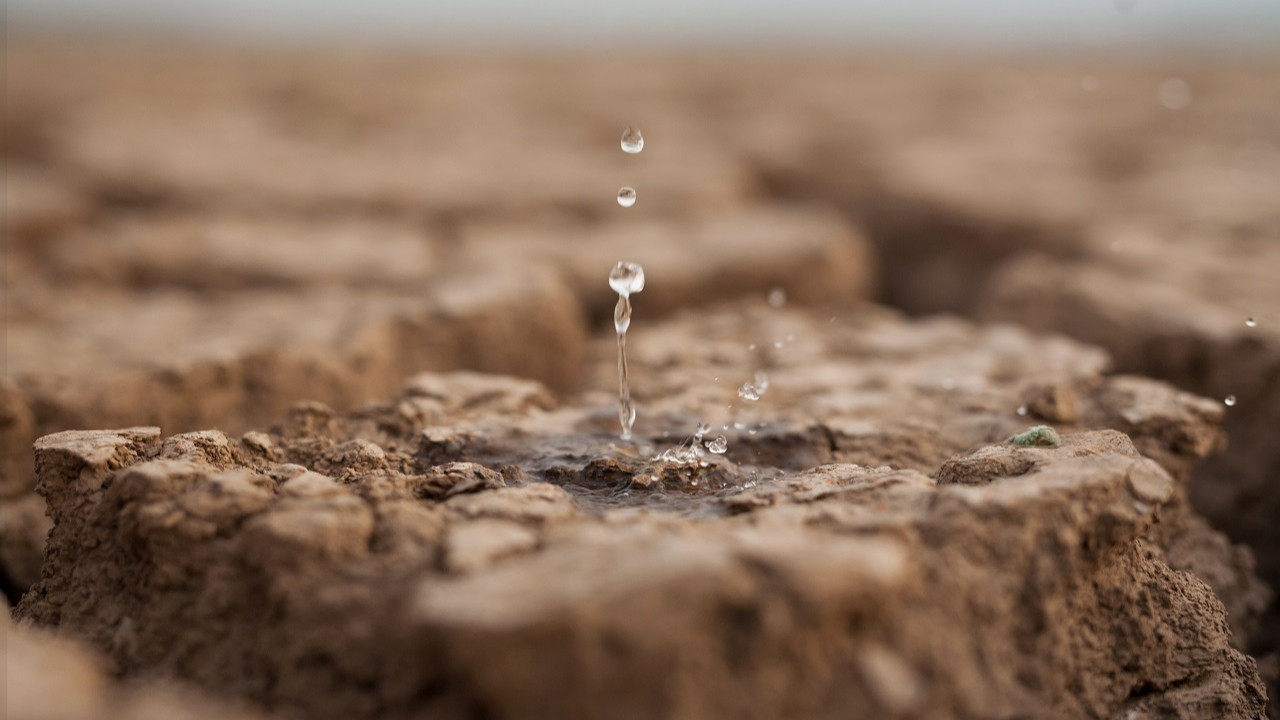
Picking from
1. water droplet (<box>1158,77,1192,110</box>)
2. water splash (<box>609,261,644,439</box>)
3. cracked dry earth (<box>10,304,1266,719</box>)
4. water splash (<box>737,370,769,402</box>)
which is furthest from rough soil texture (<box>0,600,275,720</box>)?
water droplet (<box>1158,77,1192,110</box>)

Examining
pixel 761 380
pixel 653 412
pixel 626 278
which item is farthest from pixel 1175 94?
pixel 626 278

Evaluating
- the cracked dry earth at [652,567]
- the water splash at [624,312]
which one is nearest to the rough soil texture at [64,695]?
the cracked dry earth at [652,567]

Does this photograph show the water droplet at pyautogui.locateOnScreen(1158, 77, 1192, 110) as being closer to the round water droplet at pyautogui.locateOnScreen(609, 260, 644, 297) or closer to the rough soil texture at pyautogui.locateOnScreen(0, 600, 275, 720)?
the round water droplet at pyautogui.locateOnScreen(609, 260, 644, 297)

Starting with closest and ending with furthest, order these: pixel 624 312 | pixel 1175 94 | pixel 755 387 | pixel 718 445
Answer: pixel 718 445 < pixel 624 312 < pixel 755 387 < pixel 1175 94

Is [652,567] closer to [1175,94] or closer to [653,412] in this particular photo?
[653,412]

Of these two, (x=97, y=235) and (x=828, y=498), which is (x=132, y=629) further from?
(x=97, y=235)

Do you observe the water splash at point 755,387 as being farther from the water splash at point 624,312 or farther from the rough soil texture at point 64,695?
the rough soil texture at point 64,695

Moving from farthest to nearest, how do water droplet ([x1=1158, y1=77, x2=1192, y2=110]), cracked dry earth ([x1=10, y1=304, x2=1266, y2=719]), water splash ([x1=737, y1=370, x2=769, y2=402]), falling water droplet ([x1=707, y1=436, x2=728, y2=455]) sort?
water droplet ([x1=1158, y1=77, x2=1192, y2=110]), water splash ([x1=737, y1=370, x2=769, y2=402]), falling water droplet ([x1=707, y1=436, x2=728, y2=455]), cracked dry earth ([x1=10, y1=304, x2=1266, y2=719])
